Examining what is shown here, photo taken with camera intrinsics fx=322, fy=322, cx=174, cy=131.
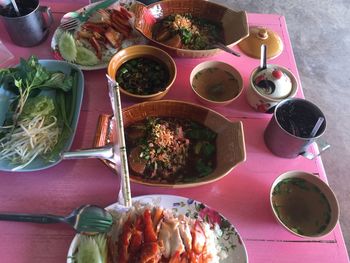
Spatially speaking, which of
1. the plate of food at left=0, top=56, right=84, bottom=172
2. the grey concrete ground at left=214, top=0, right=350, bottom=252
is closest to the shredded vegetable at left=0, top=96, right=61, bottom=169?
the plate of food at left=0, top=56, right=84, bottom=172

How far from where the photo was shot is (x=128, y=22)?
4.96 ft

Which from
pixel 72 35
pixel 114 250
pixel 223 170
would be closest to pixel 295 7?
pixel 72 35

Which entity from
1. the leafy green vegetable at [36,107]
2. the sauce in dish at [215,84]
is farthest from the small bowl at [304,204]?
the leafy green vegetable at [36,107]

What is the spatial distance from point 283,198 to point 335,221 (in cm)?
16

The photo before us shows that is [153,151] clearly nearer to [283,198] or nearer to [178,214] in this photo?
[178,214]

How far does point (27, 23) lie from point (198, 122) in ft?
2.69

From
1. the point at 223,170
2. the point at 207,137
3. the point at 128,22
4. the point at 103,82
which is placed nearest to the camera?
the point at 223,170

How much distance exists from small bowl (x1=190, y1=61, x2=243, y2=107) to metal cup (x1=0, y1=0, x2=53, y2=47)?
0.69m

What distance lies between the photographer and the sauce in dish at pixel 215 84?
1.33 m

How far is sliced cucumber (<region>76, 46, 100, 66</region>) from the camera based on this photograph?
1388mm

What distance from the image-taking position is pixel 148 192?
3.55 feet

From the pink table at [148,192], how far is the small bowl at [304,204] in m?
0.04

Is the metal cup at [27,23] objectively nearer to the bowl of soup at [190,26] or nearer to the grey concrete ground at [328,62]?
the bowl of soup at [190,26]

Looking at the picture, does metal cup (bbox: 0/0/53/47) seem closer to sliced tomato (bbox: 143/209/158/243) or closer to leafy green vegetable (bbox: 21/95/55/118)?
leafy green vegetable (bbox: 21/95/55/118)
